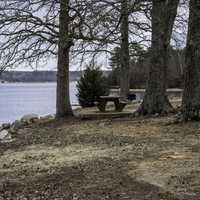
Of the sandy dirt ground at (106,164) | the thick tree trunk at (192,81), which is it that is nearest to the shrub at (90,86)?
the thick tree trunk at (192,81)

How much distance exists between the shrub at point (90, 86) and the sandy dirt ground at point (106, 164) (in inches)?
597

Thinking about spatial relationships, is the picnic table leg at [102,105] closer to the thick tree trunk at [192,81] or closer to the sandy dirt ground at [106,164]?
the thick tree trunk at [192,81]

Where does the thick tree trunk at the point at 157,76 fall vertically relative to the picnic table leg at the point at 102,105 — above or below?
above

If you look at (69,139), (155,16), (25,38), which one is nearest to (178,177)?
(69,139)

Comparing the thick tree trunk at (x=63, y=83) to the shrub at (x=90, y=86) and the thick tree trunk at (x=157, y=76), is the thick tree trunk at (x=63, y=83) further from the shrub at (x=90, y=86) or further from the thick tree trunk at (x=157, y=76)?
the shrub at (x=90, y=86)

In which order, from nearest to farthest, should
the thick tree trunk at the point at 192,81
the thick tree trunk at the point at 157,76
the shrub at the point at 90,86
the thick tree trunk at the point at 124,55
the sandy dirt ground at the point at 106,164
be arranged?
1. the sandy dirt ground at the point at 106,164
2. the thick tree trunk at the point at 192,81
3. the thick tree trunk at the point at 157,76
4. the thick tree trunk at the point at 124,55
5. the shrub at the point at 90,86

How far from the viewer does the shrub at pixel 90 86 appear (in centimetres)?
3088

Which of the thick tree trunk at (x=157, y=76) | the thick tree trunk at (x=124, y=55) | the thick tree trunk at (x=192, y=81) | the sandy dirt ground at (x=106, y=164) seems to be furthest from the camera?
the thick tree trunk at (x=124, y=55)

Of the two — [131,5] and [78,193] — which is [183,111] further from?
[78,193]

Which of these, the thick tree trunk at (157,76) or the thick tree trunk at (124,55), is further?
the thick tree trunk at (124,55)

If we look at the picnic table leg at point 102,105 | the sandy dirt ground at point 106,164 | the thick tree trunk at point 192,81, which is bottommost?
the sandy dirt ground at point 106,164

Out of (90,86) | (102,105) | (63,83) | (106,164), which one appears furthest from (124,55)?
(106,164)

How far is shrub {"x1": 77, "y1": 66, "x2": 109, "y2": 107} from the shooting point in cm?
3088

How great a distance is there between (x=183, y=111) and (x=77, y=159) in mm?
6227
